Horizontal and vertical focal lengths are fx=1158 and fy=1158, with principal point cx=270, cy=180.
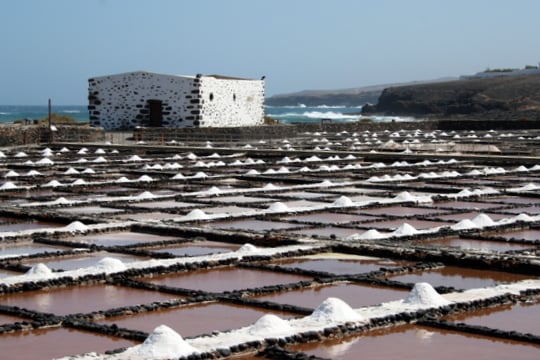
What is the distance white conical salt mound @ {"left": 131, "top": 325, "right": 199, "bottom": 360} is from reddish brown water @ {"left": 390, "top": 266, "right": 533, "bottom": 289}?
2123 millimetres

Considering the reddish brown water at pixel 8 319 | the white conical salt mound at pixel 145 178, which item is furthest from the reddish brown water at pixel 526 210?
the reddish brown water at pixel 8 319

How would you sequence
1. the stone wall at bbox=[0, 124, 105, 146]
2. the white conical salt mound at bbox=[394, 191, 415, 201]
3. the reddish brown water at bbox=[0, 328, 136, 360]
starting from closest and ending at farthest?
the reddish brown water at bbox=[0, 328, 136, 360] < the white conical salt mound at bbox=[394, 191, 415, 201] < the stone wall at bbox=[0, 124, 105, 146]

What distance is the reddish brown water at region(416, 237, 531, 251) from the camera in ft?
24.2

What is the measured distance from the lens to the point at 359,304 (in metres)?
5.41

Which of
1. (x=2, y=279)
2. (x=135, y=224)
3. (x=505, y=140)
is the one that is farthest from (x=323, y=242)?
(x=505, y=140)

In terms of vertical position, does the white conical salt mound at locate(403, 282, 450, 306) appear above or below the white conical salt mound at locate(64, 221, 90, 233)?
above

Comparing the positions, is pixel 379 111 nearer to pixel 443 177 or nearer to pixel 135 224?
pixel 443 177

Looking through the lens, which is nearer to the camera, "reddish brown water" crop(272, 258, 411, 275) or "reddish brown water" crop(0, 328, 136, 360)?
"reddish brown water" crop(0, 328, 136, 360)

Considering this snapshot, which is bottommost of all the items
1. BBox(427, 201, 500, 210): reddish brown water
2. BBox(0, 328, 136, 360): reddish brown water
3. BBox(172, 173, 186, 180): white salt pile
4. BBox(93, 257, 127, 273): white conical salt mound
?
BBox(427, 201, 500, 210): reddish brown water

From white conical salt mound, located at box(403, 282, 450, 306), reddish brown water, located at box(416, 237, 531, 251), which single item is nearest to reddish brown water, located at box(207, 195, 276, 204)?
reddish brown water, located at box(416, 237, 531, 251)

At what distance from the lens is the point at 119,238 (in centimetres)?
784

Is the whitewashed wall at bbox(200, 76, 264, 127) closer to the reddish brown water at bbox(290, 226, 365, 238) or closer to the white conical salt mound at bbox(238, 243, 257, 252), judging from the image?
the reddish brown water at bbox(290, 226, 365, 238)

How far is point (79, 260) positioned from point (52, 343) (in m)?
2.29

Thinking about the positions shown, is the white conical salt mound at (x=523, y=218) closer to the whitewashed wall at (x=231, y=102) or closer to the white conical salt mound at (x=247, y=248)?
the white conical salt mound at (x=247, y=248)
